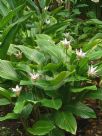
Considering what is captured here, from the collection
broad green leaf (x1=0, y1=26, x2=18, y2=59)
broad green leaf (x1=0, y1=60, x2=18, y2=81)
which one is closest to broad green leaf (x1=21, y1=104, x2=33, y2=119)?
broad green leaf (x1=0, y1=60, x2=18, y2=81)

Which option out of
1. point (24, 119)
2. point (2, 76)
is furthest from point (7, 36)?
point (24, 119)

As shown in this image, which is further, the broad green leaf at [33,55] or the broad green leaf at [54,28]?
the broad green leaf at [54,28]

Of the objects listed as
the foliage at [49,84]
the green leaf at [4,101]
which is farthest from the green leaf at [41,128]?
the green leaf at [4,101]

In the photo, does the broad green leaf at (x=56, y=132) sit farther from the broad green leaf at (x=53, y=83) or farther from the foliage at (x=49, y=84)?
the broad green leaf at (x=53, y=83)

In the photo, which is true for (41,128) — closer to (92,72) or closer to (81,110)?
(81,110)

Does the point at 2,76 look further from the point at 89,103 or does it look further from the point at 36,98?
the point at 89,103

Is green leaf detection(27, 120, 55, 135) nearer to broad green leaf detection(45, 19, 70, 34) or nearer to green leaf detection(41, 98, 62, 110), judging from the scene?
green leaf detection(41, 98, 62, 110)

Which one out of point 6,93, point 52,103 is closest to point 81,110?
point 52,103
